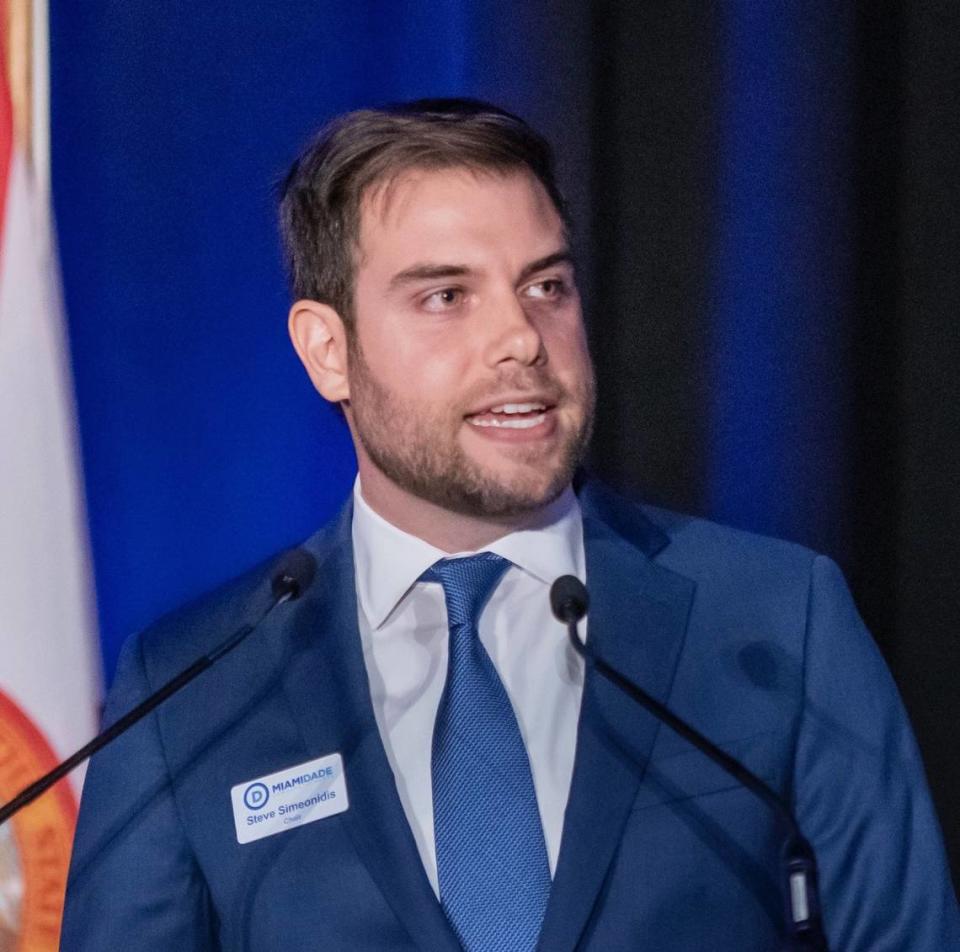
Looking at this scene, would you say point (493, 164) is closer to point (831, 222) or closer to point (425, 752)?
point (831, 222)

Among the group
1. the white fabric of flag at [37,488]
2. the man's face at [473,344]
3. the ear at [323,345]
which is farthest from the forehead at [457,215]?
the white fabric of flag at [37,488]

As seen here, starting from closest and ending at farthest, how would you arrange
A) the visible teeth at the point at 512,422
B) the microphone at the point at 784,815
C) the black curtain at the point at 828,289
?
the microphone at the point at 784,815 < the visible teeth at the point at 512,422 < the black curtain at the point at 828,289

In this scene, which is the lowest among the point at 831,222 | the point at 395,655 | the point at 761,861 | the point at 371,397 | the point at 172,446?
the point at 761,861

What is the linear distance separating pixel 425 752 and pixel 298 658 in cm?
19

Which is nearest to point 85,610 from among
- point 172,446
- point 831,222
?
point 172,446

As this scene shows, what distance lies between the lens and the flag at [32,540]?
194cm

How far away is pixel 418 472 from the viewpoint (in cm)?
165

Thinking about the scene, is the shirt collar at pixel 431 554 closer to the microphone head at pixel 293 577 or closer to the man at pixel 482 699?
the man at pixel 482 699

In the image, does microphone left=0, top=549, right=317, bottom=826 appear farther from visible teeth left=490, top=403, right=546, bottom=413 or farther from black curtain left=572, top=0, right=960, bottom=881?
black curtain left=572, top=0, right=960, bottom=881

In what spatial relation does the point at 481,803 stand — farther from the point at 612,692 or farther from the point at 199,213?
the point at 199,213

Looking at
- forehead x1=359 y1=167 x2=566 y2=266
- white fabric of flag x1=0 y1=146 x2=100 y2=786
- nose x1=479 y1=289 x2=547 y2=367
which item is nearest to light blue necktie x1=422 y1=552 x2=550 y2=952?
nose x1=479 y1=289 x2=547 y2=367

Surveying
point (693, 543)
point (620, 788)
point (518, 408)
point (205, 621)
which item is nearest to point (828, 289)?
point (693, 543)

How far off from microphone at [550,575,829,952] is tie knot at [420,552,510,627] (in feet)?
0.71

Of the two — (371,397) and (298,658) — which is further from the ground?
(371,397)
